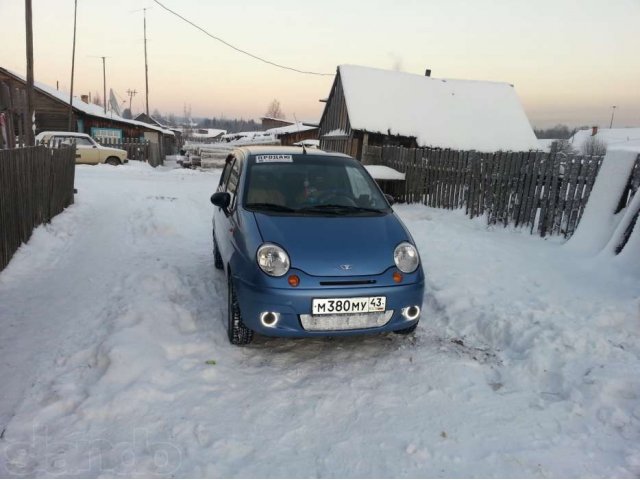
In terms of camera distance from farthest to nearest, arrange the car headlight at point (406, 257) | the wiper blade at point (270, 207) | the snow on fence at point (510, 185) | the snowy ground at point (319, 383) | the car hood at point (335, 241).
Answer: the snow on fence at point (510, 185) < the wiper blade at point (270, 207) < the car headlight at point (406, 257) < the car hood at point (335, 241) < the snowy ground at point (319, 383)

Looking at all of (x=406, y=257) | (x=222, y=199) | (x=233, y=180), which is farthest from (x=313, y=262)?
(x=233, y=180)

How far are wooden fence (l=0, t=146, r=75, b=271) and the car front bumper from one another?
3.96 metres

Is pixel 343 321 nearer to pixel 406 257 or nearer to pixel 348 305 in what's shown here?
pixel 348 305

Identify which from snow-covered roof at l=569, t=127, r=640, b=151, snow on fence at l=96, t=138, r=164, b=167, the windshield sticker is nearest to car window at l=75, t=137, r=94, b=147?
snow on fence at l=96, t=138, r=164, b=167

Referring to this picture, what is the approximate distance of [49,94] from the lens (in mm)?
28031

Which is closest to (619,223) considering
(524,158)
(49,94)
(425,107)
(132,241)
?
(524,158)

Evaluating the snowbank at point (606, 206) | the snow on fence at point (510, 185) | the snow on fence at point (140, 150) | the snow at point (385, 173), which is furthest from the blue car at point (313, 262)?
the snow on fence at point (140, 150)

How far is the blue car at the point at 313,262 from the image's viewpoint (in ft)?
11.0

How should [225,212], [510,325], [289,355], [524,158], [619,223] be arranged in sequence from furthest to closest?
[524,158] → [619,223] → [225,212] → [510,325] → [289,355]

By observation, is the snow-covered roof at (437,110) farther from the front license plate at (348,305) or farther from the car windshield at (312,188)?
the front license plate at (348,305)

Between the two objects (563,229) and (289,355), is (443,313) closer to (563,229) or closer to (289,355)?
(289,355)

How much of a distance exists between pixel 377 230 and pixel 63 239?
5.90m

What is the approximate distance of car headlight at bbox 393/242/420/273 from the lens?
368 cm

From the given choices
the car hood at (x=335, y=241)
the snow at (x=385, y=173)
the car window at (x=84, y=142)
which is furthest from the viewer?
the car window at (x=84, y=142)
